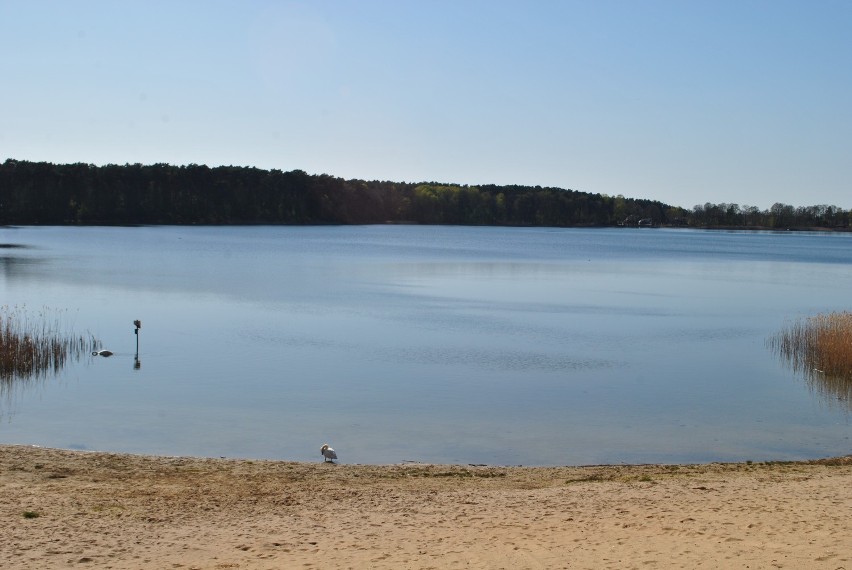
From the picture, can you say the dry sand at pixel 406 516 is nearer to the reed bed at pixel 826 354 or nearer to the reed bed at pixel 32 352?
the reed bed at pixel 32 352

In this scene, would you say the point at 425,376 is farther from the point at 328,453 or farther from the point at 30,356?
the point at 30,356

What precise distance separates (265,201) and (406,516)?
13270 cm

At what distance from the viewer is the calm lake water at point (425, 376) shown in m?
12.5

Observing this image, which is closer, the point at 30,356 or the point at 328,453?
the point at 328,453

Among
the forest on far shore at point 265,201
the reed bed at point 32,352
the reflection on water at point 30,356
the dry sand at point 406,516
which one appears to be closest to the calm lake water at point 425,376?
the reflection on water at point 30,356

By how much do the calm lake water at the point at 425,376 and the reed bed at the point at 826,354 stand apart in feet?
1.55

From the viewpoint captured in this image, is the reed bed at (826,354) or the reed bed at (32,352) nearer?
the reed bed at (32,352)

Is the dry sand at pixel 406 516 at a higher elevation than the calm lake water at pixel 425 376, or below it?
higher

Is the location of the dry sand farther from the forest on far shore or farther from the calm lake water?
the forest on far shore

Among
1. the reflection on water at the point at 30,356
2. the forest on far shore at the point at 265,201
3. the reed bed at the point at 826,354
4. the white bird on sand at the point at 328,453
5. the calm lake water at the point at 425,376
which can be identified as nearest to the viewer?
the white bird on sand at the point at 328,453

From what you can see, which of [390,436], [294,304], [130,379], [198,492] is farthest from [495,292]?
[198,492]

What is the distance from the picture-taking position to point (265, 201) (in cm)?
13738

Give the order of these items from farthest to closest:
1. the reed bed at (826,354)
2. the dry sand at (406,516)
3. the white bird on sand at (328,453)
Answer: the reed bed at (826,354)
the white bird on sand at (328,453)
the dry sand at (406,516)

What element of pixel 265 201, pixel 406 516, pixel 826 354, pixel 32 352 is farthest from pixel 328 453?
pixel 265 201
